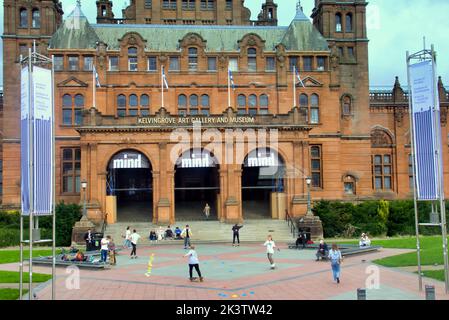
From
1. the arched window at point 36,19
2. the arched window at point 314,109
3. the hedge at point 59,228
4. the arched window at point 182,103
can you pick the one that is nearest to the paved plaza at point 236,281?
the hedge at point 59,228

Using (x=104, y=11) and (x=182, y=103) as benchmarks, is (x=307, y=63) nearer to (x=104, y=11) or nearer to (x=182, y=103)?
(x=182, y=103)

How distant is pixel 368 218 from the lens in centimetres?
5203

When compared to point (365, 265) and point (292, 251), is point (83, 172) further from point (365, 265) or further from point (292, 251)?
point (365, 265)

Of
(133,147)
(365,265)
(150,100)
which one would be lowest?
(365,265)

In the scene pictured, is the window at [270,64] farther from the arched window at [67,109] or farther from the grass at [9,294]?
the grass at [9,294]

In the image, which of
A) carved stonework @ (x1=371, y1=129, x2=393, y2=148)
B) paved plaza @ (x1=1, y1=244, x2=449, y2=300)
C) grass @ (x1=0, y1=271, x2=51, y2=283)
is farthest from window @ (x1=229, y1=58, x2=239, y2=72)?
grass @ (x1=0, y1=271, x2=51, y2=283)

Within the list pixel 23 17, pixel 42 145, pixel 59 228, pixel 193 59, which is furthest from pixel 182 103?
pixel 42 145

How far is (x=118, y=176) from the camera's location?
6150 cm

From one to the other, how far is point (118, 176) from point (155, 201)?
37.5ft

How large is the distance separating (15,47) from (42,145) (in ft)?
146

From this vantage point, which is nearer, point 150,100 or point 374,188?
point 150,100

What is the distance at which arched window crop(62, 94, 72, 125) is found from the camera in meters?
58.5
